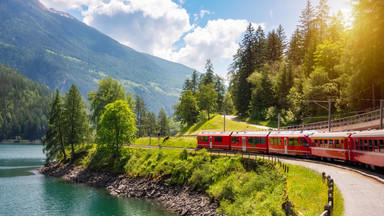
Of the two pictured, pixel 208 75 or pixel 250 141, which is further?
pixel 208 75

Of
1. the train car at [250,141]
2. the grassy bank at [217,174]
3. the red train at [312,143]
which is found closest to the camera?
the red train at [312,143]

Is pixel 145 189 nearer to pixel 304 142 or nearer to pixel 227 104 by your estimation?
pixel 304 142

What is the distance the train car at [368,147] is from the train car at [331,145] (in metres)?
0.94

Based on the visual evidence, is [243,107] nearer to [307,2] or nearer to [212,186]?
[307,2]

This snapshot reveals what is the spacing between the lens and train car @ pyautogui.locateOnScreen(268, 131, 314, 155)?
33.8m

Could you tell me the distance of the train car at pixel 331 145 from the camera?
27.6m

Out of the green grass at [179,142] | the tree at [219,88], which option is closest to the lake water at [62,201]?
the green grass at [179,142]

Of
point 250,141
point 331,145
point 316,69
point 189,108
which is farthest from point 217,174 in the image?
point 189,108

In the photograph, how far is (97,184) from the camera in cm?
5091

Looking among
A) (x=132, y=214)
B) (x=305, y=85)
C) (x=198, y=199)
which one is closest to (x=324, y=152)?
(x=198, y=199)

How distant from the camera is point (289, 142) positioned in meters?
35.4

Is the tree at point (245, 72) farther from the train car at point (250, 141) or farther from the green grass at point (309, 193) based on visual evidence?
the green grass at point (309, 193)

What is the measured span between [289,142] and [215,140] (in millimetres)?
16505

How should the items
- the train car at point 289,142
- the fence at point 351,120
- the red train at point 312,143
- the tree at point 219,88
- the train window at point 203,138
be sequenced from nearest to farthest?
1. the red train at point 312,143
2. the train car at point 289,142
3. the fence at point 351,120
4. the train window at point 203,138
5. the tree at point 219,88
